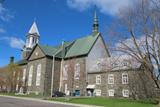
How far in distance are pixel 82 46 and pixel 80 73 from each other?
7876 millimetres

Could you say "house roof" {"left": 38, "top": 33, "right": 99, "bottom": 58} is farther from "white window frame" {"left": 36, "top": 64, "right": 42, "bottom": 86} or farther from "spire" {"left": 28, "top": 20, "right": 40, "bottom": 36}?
"spire" {"left": 28, "top": 20, "right": 40, "bottom": 36}

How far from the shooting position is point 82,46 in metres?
53.0

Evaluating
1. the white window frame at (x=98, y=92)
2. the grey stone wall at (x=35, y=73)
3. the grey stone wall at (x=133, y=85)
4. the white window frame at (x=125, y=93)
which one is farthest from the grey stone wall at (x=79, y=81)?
the white window frame at (x=125, y=93)

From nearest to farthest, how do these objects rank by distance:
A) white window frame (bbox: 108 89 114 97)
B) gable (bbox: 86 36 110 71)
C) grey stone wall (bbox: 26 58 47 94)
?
white window frame (bbox: 108 89 114 97) → gable (bbox: 86 36 110 71) → grey stone wall (bbox: 26 58 47 94)

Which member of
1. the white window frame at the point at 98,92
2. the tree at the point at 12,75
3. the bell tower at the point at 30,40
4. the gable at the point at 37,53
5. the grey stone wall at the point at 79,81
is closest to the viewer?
the white window frame at the point at 98,92

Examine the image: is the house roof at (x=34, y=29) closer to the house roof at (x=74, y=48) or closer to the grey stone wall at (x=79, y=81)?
the house roof at (x=74, y=48)

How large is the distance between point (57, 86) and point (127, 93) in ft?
61.0

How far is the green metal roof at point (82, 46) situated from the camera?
163 feet

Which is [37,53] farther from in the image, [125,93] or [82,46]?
[125,93]

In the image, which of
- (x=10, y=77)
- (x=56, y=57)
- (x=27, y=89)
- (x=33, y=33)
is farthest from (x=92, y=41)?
(x=33, y=33)

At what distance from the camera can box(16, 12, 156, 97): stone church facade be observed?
3962cm

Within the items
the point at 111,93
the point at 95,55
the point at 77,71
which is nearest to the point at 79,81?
the point at 77,71

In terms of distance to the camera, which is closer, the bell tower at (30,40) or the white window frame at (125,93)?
the white window frame at (125,93)

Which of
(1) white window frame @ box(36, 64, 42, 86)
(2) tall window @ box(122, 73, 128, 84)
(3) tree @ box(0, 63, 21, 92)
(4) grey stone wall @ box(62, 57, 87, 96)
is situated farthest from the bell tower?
(2) tall window @ box(122, 73, 128, 84)
